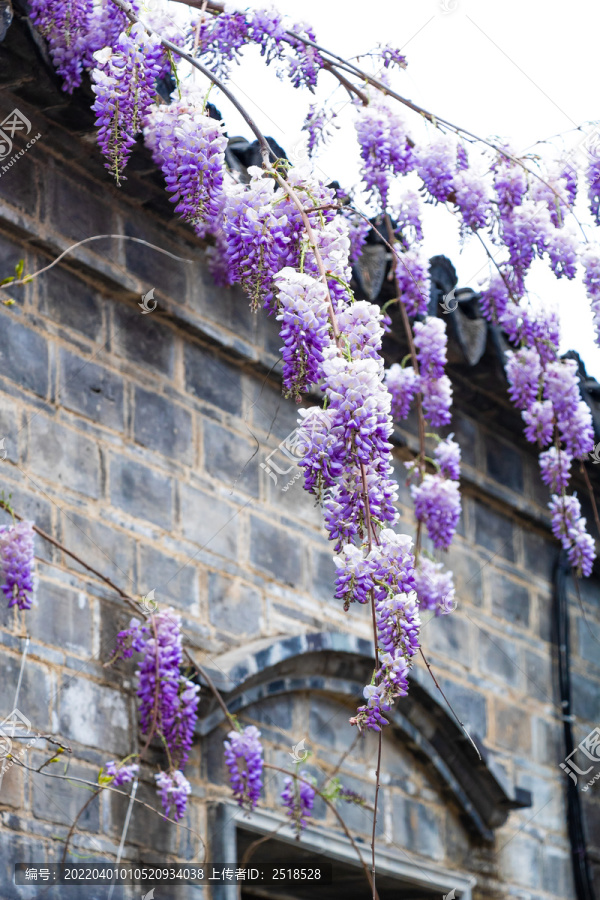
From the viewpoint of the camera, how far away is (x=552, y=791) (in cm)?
528

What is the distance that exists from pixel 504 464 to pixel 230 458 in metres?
1.65

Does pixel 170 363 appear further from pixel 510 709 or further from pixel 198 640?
pixel 510 709

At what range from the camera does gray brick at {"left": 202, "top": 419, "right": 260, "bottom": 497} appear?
13.8 ft

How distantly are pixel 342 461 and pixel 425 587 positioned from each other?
5.76 ft

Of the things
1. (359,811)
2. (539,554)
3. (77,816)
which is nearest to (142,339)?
(77,816)

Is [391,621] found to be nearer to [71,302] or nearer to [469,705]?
[71,302]

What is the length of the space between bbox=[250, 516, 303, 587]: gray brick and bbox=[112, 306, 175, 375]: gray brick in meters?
0.59

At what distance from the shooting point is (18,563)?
325cm

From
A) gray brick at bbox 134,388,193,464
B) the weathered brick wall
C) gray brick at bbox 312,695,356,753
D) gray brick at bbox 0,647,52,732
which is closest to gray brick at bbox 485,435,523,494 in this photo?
the weathered brick wall

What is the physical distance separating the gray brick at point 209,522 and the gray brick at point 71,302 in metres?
0.56

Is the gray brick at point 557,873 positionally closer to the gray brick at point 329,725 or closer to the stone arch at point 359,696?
the stone arch at point 359,696

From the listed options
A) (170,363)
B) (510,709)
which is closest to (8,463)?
(170,363)

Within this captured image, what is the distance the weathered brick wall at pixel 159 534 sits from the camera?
3.49m

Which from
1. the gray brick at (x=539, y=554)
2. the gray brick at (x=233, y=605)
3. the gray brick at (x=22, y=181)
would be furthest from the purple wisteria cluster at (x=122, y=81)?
the gray brick at (x=539, y=554)
